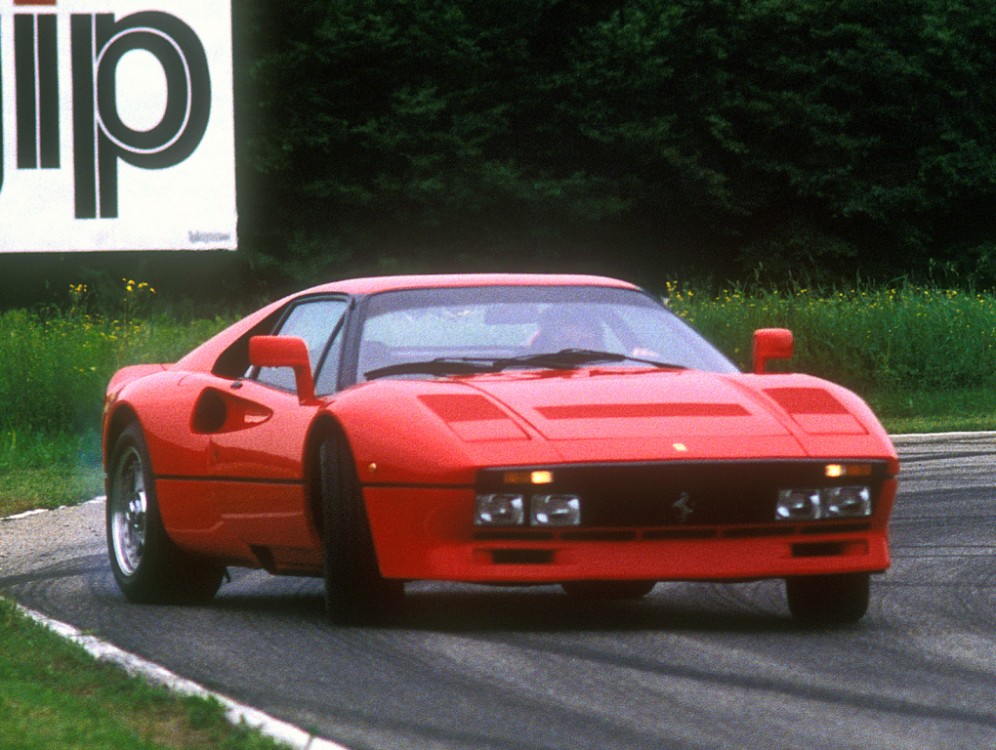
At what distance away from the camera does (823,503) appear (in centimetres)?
681

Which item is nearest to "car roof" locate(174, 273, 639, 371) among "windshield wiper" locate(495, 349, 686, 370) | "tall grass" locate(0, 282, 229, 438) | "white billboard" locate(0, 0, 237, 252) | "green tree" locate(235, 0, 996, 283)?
"windshield wiper" locate(495, 349, 686, 370)

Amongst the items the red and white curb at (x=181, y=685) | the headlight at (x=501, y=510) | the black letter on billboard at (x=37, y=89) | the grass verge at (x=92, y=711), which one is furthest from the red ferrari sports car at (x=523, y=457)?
the black letter on billboard at (x=37, y=89)

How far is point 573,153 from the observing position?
4244cm

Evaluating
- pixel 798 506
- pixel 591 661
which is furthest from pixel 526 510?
pixel 798 506

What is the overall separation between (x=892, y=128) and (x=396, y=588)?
37.1m

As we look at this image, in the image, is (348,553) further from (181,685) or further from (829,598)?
(829,598)

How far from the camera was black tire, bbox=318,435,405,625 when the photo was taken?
22.5ft

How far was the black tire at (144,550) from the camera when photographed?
8.31m

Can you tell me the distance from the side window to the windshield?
23cm

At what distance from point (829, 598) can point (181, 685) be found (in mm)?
2392

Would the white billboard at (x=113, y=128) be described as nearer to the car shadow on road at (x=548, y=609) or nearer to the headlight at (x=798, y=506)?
the car shadow on road at (x=548, y=609)

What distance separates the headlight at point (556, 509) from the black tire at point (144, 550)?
2.18m

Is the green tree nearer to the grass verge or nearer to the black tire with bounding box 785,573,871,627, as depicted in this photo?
the black tire with bounding box 785,573,871,627

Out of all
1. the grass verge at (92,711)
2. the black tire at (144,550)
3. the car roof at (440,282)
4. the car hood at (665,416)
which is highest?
the car roof at (440,282)
